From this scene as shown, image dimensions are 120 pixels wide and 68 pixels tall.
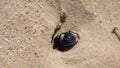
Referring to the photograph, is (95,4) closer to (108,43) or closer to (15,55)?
(108,43)

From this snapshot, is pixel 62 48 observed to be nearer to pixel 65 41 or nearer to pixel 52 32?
pixel 65 41

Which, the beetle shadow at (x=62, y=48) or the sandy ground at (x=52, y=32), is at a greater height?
the sandy ground at (x=52, y=32)

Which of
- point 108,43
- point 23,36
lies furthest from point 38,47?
point 108,43

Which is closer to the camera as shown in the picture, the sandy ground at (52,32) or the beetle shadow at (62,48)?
the sandy ground at (52,32)

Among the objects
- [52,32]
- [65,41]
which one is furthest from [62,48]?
[52,32]
